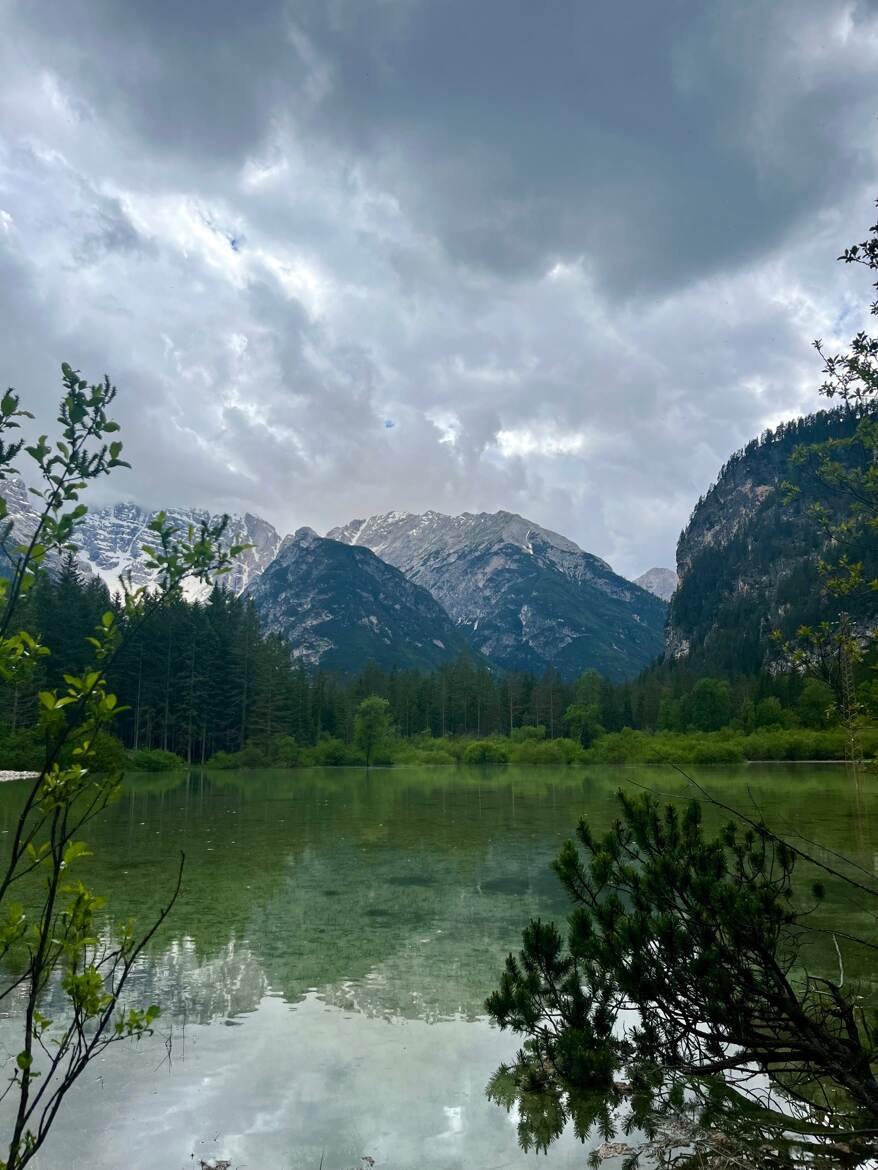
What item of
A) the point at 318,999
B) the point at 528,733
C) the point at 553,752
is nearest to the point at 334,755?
the point at 553,752

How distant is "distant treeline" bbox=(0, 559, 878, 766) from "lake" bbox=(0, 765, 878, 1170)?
43292mm

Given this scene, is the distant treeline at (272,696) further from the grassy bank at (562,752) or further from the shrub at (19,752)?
the grassy bank at (562,752)

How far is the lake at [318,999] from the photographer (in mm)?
7113

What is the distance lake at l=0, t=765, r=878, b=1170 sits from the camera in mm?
7113

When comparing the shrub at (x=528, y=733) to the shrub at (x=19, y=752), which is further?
the shrub at (x=528, y=733)

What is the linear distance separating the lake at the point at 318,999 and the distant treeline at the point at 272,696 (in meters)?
43.3

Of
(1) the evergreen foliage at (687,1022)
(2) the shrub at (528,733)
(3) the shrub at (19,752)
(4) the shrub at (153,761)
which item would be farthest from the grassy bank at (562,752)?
(1) the evergreen foliage at (687,1022)

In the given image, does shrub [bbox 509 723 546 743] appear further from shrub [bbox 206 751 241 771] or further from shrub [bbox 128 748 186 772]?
shrub [bbox 128 748 186 772]

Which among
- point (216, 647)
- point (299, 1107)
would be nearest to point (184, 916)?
point (299, 1107)

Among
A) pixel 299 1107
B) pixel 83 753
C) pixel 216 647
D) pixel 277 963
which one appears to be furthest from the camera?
pixel 216 647

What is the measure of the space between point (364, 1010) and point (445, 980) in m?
1.80

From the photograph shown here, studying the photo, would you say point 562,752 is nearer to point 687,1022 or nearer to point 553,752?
point 553,752

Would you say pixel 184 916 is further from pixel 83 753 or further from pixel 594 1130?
pixel 83 753

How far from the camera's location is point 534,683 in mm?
150625
